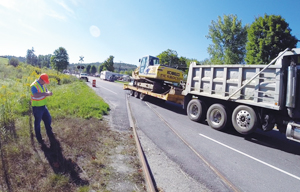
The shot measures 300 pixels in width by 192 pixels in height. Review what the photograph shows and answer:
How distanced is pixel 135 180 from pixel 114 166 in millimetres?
668

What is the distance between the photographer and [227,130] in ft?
25.7

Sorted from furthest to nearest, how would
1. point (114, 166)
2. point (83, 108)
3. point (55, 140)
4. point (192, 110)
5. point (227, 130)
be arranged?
1. point (192, 110)
2. point (83, 108)
3. point (227, 130)
4. point (55, 140)
5. point (114, 166)

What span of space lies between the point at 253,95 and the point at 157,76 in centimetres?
672

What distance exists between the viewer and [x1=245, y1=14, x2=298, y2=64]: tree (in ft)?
54.4

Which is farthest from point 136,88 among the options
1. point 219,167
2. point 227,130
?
point 219,167

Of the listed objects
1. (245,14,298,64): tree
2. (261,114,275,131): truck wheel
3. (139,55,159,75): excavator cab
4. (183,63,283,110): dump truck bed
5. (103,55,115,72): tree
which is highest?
(103,55,115,72): tree

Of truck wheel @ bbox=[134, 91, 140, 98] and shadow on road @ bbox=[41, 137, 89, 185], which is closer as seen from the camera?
shadow on road @ bbox=[41, 137, 89, 185]

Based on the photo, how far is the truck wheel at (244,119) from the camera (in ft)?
20.8

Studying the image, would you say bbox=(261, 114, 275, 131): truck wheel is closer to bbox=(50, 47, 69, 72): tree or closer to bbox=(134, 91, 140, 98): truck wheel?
bbox=(134, 91, 140, 98): truck wheel

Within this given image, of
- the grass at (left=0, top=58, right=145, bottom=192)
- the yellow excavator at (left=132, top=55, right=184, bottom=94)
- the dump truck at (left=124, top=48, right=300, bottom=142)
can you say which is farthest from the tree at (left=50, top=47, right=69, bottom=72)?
the dump truck at (left=124, top=48, right=300, bottom=142)

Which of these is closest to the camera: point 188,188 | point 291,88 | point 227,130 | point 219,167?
point 188,188

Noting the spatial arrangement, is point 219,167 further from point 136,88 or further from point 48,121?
point 136,88

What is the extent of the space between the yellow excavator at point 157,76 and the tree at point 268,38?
8.84 metres

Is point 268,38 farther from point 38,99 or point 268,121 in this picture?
point 38,99
